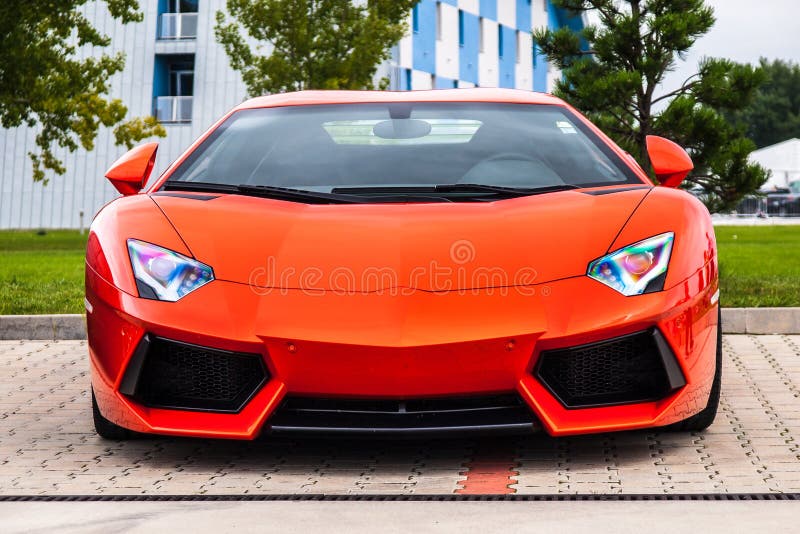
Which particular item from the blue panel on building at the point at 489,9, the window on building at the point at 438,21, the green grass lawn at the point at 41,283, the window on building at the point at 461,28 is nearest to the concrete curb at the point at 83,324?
the green grass lawn at the point at 41,283

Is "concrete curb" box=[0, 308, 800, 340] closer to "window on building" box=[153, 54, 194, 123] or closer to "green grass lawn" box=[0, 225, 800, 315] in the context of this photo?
"green grass lawn" box=[0, 225, 800, 315]

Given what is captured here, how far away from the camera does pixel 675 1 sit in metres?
13.8

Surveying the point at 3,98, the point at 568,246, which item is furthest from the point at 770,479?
the point at 3,98

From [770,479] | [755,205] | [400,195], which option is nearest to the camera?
[770,479]

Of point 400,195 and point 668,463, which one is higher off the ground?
point 400,195

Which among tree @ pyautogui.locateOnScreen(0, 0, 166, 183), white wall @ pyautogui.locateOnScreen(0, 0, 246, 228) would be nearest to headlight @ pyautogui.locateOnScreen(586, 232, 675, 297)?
tree @ pyautogui.locateOnScreen(0, 0, 166, 183)

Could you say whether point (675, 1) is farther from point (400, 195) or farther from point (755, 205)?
point (755, 205)

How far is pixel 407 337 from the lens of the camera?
3.92 metres

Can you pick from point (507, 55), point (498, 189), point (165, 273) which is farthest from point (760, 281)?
point (507, 55)

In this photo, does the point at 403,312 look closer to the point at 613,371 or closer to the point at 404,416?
the point at 404,416

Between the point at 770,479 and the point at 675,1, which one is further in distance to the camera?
the point at 675,1

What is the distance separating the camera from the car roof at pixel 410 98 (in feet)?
17.8

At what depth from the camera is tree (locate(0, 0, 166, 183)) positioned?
22580 millimetres

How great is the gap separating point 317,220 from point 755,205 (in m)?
50.7
